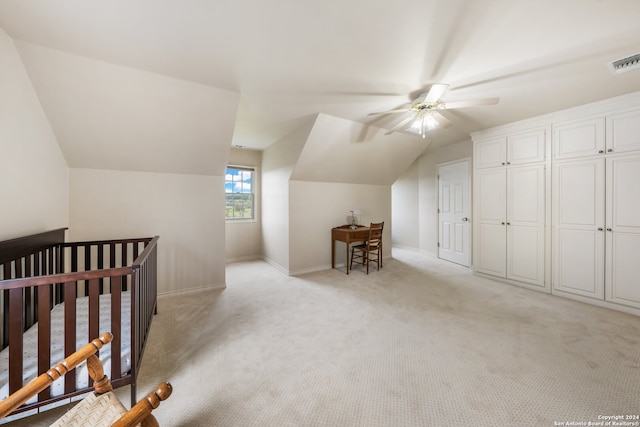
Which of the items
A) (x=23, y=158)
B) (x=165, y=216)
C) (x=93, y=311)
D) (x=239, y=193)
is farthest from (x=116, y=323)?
(x=239, y=193)

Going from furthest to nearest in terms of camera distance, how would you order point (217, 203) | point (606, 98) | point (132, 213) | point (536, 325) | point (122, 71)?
point (217, 203) → point (132, 213) → point (606, 98) → point (536, 325) → point (122, 71)

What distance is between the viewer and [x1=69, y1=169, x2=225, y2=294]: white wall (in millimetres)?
2635

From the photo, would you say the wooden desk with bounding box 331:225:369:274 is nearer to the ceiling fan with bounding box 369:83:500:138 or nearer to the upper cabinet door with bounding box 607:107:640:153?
the ceiling fan with bounding box 369:83:500:138

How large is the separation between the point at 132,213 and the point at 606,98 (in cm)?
552

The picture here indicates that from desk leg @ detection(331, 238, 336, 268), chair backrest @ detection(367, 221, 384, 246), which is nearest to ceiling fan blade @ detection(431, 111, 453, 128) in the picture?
chair backrest @ detection(367, 221, 384, 246)

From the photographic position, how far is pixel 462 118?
10.9 ft

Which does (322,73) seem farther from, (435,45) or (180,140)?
(180,140)

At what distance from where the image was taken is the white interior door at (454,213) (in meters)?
4.42

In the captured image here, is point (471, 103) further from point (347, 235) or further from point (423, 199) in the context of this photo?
point (423, 199)

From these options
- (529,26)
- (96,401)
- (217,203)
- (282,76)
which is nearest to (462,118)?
(529,26)

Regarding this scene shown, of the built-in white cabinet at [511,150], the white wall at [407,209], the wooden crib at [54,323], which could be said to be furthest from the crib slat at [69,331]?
the white wall at [407,209]

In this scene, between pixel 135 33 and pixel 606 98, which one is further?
pixel 606 98

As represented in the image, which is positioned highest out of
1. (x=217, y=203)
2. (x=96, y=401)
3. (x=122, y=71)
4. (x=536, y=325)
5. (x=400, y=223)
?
(x=122, y=71)

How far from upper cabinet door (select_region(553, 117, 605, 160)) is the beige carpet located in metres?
1.78
